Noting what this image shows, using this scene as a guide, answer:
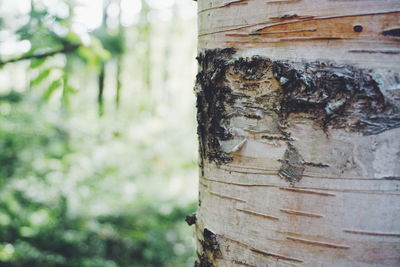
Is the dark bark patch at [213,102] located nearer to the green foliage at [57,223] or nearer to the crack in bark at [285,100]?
the crack in bark at [285,100]

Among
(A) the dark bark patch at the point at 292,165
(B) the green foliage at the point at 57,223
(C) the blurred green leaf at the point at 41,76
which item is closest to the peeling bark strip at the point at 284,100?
(A) the dark bark patch at the point at 292,165

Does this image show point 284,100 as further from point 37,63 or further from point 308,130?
point 37,63

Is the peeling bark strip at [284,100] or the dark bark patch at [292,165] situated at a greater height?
the peeling bark strip at [284,100]

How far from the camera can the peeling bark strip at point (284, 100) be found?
60 centimetres

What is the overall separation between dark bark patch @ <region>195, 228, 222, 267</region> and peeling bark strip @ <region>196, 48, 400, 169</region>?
165 mm

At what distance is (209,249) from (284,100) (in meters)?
0.37

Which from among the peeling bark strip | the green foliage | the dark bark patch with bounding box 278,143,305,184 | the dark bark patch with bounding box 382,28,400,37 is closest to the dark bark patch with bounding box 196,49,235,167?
the peeling bark strip

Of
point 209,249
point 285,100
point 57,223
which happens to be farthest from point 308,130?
point 57,223

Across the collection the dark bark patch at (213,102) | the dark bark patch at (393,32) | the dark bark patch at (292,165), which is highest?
the dark bark patch at (393,32)

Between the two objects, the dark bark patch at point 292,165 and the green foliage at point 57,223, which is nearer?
the dark bark patch at point 292,165

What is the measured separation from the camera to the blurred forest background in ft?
6.79

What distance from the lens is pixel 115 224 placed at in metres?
5.95

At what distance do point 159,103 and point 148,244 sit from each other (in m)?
11.5

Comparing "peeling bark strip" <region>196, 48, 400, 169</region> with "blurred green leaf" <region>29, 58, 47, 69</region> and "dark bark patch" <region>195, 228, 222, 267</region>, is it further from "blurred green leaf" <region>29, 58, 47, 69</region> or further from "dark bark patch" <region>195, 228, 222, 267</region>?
"blurred green leaf" <region>29, 58, 47, 69</region>
